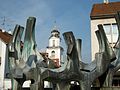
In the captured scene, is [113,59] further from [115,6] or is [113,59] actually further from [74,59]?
[115,6]

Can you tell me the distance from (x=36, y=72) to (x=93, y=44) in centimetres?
1646

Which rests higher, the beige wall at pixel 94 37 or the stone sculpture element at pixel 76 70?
the beige wall at pixel 94 37

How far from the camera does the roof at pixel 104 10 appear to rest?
3334 cm

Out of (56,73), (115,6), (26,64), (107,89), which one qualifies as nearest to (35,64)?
(26,64)

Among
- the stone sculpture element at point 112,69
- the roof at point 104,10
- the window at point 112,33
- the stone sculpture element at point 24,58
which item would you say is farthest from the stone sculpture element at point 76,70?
the roof at point 104,10

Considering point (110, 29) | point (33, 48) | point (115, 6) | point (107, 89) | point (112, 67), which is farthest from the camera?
point (115, 6)

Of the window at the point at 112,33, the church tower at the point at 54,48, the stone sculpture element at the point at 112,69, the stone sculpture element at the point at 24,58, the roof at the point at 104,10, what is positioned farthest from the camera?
the church tower at the point at 54,48

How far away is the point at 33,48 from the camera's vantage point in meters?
19.4

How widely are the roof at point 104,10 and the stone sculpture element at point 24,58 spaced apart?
621 inches

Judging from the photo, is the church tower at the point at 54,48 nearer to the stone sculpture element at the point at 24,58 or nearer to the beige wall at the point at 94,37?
the beige wall at the point at 94,37

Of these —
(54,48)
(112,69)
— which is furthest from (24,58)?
(54,48)

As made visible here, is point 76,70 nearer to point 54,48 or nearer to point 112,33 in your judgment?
point 112,33

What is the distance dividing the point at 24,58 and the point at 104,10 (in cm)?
1818

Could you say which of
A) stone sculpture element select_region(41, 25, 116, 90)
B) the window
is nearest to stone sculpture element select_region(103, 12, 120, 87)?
stone sculpture element select_region(41, 25, 116, 90)
